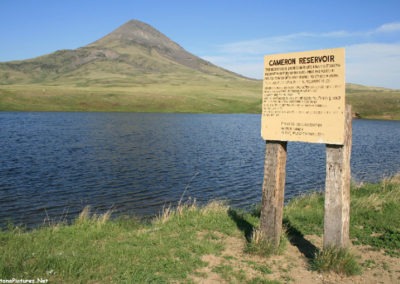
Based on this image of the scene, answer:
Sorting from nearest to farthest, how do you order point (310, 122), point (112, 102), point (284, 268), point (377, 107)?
point (284, 268)
point (310, 122)
point (377, 107)
point (112, 102)

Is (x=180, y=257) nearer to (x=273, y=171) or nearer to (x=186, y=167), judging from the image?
(x=273, y=171)

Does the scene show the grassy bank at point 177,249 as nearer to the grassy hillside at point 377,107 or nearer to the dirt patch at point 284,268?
the dirt patch at point 284,268

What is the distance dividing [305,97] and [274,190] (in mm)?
2709

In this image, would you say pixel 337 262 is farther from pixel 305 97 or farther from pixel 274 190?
pixel 305 97

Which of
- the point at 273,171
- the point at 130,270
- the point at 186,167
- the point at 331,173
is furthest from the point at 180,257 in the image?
the point at 186,167

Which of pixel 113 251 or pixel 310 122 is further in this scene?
pixel 113 251

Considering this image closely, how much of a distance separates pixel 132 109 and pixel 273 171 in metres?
107

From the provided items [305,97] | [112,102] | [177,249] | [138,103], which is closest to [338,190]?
[305,97]

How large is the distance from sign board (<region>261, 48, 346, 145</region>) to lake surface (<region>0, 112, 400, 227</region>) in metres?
11.7

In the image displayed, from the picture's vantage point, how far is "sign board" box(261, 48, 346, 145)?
9.50 meters

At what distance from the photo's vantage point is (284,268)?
31.8ft

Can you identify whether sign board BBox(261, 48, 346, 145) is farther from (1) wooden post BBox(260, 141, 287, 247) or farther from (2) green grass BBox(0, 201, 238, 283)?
(2) green grass BBox(0, 201, 238, 283)

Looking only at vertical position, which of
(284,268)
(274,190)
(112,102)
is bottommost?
(284,268)

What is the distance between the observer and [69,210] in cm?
2019
